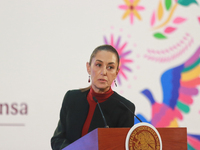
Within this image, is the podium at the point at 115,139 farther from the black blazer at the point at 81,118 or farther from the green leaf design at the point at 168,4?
the green leaf design at the point at 168,4

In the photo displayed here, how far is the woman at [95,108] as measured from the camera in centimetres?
211

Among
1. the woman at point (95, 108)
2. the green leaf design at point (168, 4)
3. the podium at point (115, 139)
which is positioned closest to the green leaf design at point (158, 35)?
the green leaf design at point (168, 4)

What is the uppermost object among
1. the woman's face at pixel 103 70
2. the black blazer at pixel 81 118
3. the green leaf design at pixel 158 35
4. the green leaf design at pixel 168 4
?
the green leaf design at pixel 168 4

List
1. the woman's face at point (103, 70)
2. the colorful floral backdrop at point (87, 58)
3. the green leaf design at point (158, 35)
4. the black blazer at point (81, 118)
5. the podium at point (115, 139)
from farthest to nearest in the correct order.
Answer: the green leaf design at point (158, 35) < the colorful floral backdrop at point (87, 58) < the woman's face at point (103, 70) < the black blazer at point (81, 118) < the podium at point (115, 139)

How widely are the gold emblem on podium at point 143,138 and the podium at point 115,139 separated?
0.03m

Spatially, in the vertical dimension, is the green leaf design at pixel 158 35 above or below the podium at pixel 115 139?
above

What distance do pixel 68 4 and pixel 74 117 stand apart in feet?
4.38

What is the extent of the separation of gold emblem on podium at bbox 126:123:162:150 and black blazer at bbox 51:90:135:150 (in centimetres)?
67

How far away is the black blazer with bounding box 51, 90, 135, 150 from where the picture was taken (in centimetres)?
209

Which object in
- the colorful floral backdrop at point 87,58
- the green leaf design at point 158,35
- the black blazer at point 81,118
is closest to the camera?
the black blazer at point 81,118

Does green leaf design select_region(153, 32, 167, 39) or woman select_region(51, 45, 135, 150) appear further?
green leaf design select_region(153, 32, 167, 39)

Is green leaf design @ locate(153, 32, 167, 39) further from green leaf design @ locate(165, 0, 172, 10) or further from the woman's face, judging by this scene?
the woman's face

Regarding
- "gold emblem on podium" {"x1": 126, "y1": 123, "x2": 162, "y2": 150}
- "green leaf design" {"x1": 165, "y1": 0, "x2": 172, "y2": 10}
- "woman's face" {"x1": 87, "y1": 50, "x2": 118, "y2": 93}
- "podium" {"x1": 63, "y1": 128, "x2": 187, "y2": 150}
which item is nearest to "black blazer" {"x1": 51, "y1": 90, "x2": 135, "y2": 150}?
"woman's face" {"x1": 87, "y1": 50, "x2": 118, "y2": 93}

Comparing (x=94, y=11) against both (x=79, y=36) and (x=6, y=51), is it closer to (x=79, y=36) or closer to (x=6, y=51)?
(x=79, y=36)
